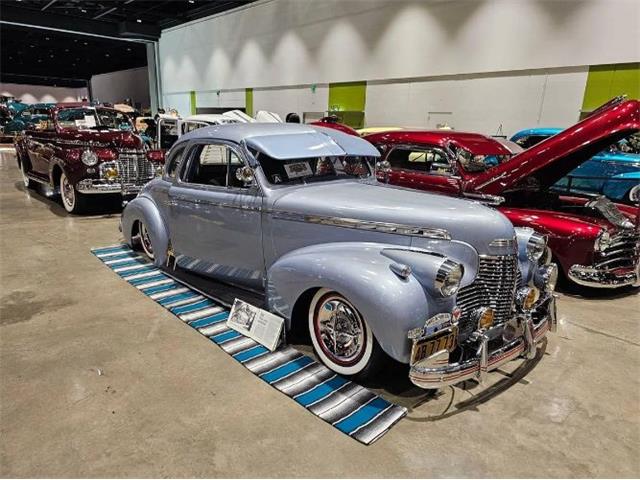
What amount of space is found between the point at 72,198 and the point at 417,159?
216 inches

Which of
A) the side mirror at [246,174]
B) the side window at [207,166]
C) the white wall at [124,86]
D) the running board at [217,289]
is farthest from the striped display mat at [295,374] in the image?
the white wall at [124,86]

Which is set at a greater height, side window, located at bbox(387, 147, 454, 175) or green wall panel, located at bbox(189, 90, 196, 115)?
green wall panel, located at bbox(189, 90, 196, 115)

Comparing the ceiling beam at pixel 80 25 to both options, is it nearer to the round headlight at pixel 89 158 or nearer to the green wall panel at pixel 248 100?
the green wall panel at pixel 248 100

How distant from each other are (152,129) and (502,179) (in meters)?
12.8

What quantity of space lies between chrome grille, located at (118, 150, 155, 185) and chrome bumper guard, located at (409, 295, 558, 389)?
608 cm

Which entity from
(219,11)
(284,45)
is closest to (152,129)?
(284,45)

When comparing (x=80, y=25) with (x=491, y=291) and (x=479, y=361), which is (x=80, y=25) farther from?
(x=479, y=361)

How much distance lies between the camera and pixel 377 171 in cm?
388

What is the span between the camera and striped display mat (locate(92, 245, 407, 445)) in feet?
7.43

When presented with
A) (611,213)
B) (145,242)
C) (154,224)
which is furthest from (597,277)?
(145,242)

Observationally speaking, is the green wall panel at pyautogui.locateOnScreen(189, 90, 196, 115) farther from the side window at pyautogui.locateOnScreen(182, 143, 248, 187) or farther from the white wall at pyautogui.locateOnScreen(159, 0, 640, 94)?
the side window at pyautogui.locateOnScreen(182, 143, 248, 187)

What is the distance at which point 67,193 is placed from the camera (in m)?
7.02

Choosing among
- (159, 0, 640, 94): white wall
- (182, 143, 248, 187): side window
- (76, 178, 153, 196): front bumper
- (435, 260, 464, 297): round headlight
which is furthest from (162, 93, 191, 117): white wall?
(435, 260, 464, 297): round headlight

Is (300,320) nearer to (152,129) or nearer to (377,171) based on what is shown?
(377,171)
